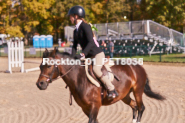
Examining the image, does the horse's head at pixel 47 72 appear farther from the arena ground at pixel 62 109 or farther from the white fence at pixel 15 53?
the white fence at pixel 15 53

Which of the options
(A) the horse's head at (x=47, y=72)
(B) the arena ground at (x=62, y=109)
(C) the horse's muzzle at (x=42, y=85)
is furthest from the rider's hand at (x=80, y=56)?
(B) the arena ground at (x=62, y=109)

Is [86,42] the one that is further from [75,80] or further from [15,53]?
[15,53]

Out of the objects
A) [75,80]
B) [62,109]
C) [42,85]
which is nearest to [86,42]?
[75,80]

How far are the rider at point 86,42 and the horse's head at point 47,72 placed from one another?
1.48 ft

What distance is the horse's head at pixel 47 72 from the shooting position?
5.19 metres

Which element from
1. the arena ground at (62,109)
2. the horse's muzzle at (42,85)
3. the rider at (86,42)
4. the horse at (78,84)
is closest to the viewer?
the horse's muzzle at (42,85)

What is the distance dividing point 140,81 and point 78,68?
5.84 feet

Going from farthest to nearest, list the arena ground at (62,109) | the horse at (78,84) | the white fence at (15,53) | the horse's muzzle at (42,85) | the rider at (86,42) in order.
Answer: the white fence at (15,53) < the arena ground at (62,109) < the rider at (86,42) < the horse at (78,84) < the horse's muzzle at (42,85)

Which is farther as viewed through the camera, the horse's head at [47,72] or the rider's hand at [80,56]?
the rider's hand at [80,56]

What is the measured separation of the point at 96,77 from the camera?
223 inches

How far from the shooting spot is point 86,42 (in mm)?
5586

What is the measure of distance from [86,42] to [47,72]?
0.95m

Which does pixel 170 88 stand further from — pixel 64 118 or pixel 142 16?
pixel 142 16

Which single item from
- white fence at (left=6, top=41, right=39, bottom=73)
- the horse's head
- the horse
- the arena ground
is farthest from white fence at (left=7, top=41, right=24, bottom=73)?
the horse's head
